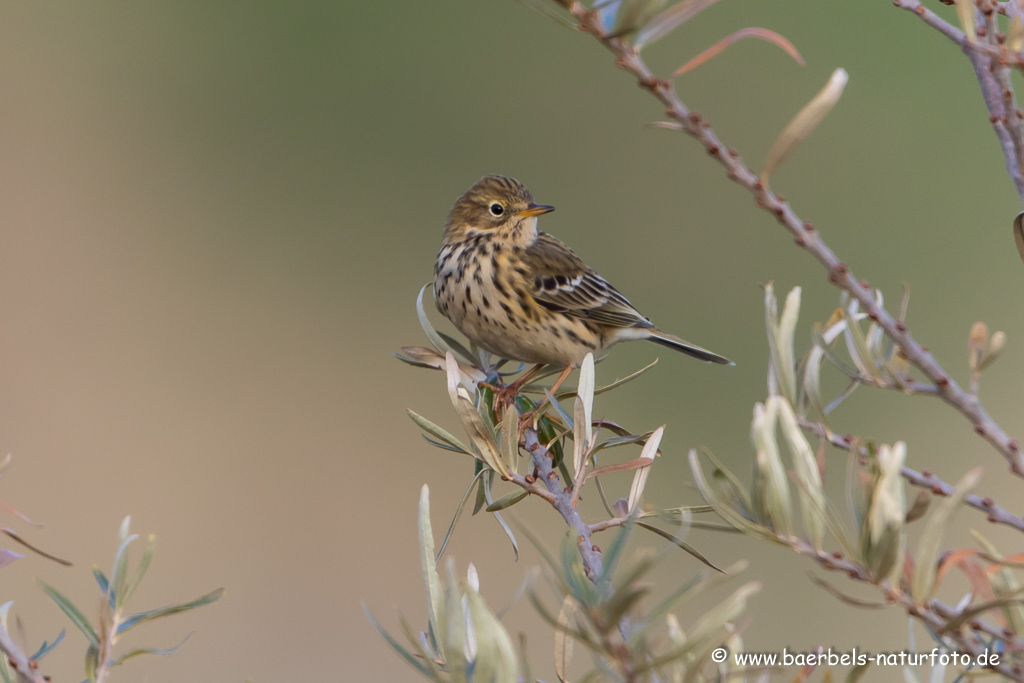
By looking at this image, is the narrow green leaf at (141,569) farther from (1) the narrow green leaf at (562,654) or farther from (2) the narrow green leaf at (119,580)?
(1) the narrow green leaf at (562,654)

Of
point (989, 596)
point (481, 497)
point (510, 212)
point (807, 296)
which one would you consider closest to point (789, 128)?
point (989, 596)

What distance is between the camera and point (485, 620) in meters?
0.79

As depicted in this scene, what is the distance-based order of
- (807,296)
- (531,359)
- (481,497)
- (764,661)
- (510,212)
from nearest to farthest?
1. (764,661)
2. (481,497)
3. (531,359)
4. (510,212)
5. (807,296)

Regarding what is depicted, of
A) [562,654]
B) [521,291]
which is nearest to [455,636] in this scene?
[562,654]

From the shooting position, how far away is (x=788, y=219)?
0.78 meters

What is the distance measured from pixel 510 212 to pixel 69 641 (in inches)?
180

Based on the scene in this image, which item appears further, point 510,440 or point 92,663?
point 510,440

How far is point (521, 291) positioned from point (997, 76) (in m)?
2.94

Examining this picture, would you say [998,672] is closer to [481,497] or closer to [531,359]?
[481,497]

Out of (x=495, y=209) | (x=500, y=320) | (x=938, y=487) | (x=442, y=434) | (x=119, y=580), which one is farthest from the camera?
(x=495, y=209)

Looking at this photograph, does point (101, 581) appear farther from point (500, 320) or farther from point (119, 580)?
point (500, 320)

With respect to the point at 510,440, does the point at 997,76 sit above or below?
above

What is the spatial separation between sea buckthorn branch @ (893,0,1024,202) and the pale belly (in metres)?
2.62

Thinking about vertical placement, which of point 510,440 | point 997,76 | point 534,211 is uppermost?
point 534,211
